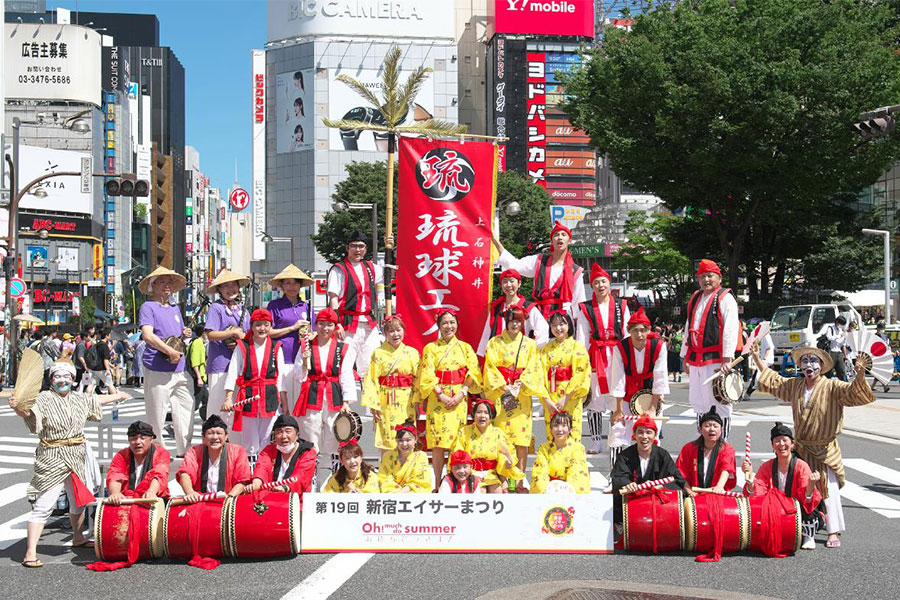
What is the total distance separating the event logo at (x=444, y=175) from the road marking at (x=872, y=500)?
4.79m

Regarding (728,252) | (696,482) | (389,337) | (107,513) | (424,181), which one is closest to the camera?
(107,513)

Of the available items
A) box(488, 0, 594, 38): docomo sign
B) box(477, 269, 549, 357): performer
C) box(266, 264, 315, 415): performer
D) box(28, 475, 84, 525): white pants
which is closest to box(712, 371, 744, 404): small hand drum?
box(477, 269, 549, 357): performer

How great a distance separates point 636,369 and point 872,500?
8.64 feet

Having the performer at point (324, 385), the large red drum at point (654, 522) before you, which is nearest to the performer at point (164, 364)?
the performer at point (324, 385)

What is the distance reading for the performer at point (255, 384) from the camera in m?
8.71

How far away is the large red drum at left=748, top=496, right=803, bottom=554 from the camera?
7.14 metres

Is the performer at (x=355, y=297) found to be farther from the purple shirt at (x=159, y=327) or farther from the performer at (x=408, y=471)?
the performer at (x=408, y=471)

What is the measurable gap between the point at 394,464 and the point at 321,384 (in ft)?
3.42

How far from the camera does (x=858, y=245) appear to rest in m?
38.6

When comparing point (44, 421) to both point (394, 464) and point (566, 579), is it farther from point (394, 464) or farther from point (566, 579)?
point (566, 579)

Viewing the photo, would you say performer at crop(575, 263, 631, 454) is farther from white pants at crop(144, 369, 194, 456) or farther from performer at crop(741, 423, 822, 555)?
white pants at crop(144, 369, 194, 456)

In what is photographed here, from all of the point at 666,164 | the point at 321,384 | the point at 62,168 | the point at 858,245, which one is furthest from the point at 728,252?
the point at 62,168

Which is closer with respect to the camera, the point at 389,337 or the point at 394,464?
the point at 394,464

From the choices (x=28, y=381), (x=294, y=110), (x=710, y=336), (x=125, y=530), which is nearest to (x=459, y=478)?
(x=125, y=530)
